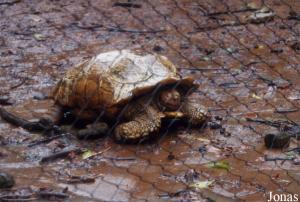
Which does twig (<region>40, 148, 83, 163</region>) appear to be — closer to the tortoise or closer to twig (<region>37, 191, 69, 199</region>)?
the tortoise

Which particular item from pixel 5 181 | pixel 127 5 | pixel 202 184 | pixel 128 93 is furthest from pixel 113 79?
pixel 127 5

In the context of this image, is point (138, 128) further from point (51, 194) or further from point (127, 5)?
point (127, 5)

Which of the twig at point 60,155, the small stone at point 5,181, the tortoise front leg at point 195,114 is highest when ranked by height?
the small stone at point 5,181

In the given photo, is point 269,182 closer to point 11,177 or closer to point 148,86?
point 148,86

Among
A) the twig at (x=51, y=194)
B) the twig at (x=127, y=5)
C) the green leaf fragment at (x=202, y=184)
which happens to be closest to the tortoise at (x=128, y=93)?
the green leaf fragment at (x=202, y=184)

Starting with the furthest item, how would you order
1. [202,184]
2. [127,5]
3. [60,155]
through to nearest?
[127,5]
[60,155]
[202,184]

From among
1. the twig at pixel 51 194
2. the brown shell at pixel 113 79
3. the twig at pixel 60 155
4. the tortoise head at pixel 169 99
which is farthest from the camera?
the tortoise head at pixel 169 99

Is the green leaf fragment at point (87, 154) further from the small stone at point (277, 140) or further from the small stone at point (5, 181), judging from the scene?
the small stone at point (277, 140)
